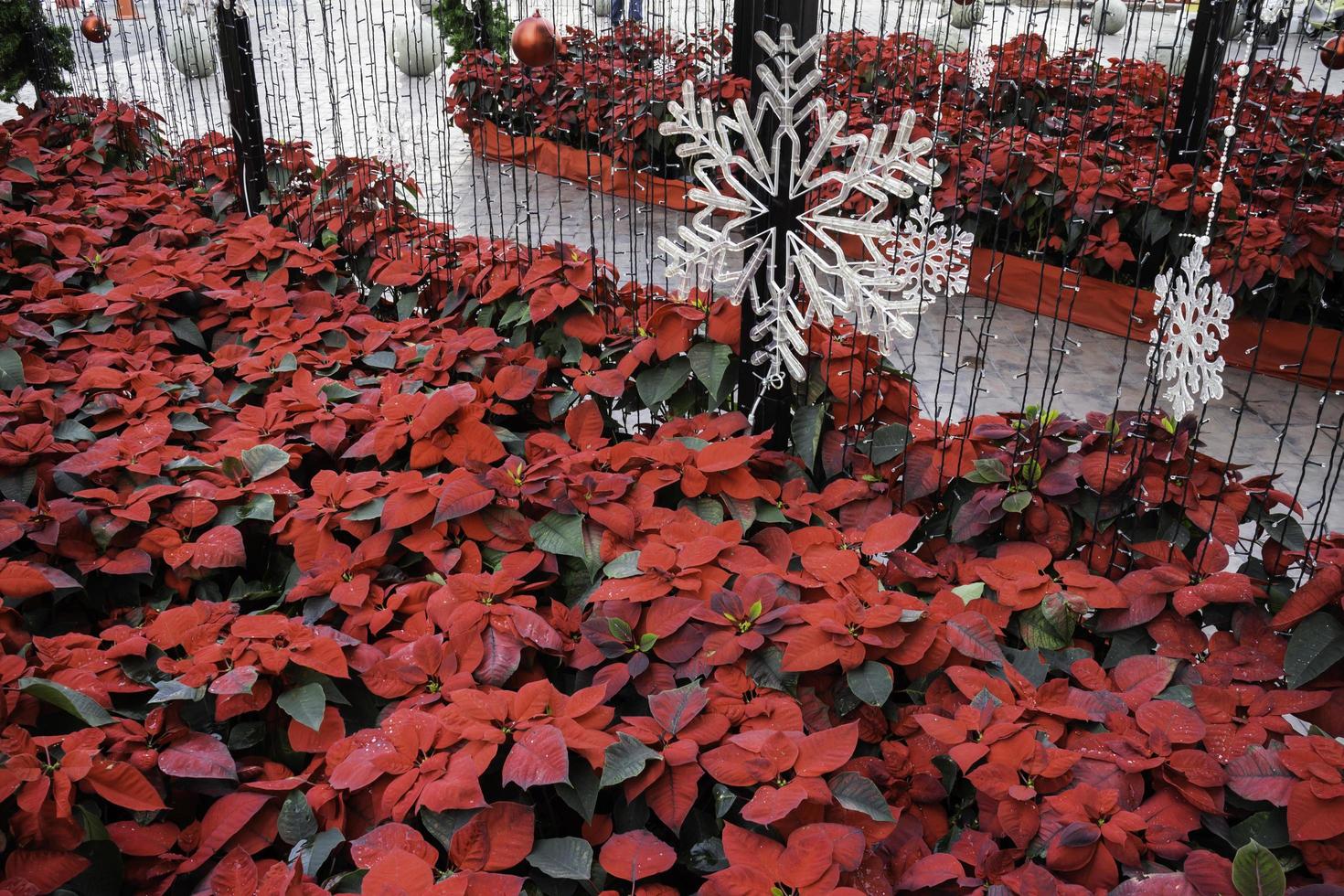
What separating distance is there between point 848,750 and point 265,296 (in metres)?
2.14

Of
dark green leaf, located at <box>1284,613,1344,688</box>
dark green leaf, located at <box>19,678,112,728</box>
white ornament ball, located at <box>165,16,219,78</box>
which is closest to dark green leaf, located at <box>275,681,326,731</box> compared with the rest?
dark green leaf, located at <box>19,678,112,728</box>

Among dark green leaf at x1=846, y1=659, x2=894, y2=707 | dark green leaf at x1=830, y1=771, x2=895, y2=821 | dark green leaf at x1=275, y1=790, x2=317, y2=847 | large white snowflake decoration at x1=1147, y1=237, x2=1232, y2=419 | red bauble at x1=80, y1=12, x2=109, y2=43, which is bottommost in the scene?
dark green leaf at x1=275, y1=790, x2=317, y2=847

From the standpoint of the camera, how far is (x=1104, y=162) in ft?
10.7

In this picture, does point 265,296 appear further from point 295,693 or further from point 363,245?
point 295,693

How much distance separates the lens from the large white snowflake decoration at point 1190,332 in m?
1.53

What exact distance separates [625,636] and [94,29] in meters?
5.70

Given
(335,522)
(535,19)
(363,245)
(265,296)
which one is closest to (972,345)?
(535,19)

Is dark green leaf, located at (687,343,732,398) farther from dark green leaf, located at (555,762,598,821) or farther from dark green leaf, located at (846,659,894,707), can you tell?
dark green leaf, located at (555,762,598,821)

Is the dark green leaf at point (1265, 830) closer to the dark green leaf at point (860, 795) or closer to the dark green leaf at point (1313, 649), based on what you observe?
the dark green leaf at point (1313, 649)

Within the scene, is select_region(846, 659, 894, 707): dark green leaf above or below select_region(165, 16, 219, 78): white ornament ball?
below

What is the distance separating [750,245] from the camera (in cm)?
187

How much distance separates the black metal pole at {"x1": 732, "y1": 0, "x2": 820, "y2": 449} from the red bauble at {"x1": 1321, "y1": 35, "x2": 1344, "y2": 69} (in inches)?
159

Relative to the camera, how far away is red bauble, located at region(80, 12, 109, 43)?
5310 mm

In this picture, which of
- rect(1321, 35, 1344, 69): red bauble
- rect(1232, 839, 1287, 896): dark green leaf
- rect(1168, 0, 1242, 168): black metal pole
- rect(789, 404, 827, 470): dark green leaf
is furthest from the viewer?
rect(1321, 35, 1344, 69): red bauble
